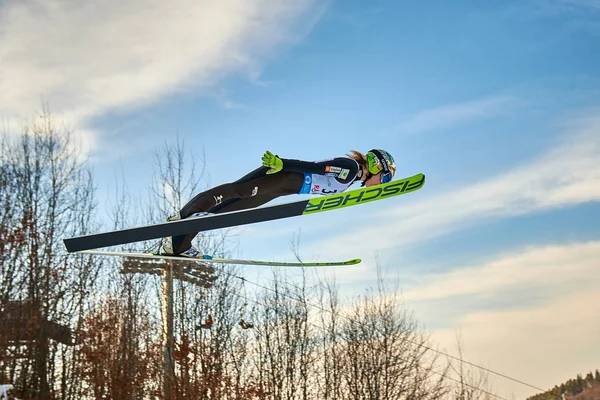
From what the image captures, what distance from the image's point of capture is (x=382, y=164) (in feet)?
21.2

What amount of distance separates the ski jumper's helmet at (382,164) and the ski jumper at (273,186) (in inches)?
6.1

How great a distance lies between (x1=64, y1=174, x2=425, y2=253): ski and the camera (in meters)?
5.87

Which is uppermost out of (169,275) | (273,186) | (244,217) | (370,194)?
(169,275)

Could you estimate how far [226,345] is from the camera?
15.8m

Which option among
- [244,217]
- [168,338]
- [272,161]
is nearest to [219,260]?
[244,217]

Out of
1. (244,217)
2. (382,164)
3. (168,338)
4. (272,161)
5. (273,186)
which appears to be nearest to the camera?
(272,161)

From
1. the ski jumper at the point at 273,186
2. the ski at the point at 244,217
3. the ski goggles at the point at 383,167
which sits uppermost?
the ski goggles at the point at 383,167

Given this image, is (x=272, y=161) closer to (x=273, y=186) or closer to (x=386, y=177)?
(x=273, y=186)

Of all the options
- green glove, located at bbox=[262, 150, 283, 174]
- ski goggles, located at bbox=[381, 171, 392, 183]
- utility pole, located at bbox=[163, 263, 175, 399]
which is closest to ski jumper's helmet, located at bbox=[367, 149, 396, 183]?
ski goggles, located at bbox=[381, 171, 392, 183]

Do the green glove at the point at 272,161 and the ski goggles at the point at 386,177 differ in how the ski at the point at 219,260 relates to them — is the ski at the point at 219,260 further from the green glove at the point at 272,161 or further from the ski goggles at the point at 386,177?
the ski goggles at the point at 386,177

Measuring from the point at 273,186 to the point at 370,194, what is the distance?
41.4 inches

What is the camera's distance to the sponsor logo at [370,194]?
612 cm

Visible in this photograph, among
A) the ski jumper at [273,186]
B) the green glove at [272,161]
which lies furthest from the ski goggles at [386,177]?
the green glove at [272,161]

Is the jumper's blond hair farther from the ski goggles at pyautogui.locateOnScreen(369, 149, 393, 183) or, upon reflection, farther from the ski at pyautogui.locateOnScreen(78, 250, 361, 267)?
the ski at pyautogui.locateOnScreen(78, 250, 361, 267)
